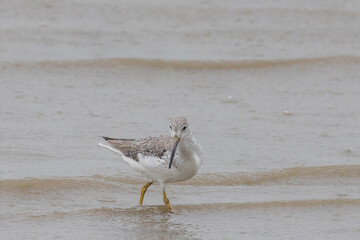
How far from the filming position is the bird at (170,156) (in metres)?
7.66

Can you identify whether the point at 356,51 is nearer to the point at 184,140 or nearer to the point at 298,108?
the point at 298,108

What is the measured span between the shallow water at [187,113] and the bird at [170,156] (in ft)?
1.34

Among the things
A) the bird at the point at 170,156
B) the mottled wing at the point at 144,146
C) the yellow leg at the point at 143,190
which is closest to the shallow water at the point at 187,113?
the yellow leg at the point at 143,190

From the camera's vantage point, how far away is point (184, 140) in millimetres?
7785

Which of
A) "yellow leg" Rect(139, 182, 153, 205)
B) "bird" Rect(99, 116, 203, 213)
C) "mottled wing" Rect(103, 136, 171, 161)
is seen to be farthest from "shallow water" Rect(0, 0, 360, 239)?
"mottled wing" Rect(103, 136, 171, 161)

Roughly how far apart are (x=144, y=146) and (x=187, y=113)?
3113mm

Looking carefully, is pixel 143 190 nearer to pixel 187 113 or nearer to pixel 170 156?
pixel 170 156

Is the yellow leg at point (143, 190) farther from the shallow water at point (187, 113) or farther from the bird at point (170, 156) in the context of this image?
the shallow water at point (187, 113)

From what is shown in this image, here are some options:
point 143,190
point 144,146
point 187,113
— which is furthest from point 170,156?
point 187,113

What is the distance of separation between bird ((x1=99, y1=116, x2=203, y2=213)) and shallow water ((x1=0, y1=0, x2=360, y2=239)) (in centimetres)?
41

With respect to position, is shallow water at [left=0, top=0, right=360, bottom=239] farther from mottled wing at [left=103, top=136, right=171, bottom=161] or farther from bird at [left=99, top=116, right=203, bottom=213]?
mottled wing at [left=103, top=136, right=171, bottom=161]

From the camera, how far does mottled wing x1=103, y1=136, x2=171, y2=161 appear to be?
7.89 meters

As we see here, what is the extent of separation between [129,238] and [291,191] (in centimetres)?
228

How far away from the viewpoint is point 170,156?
7.68m
